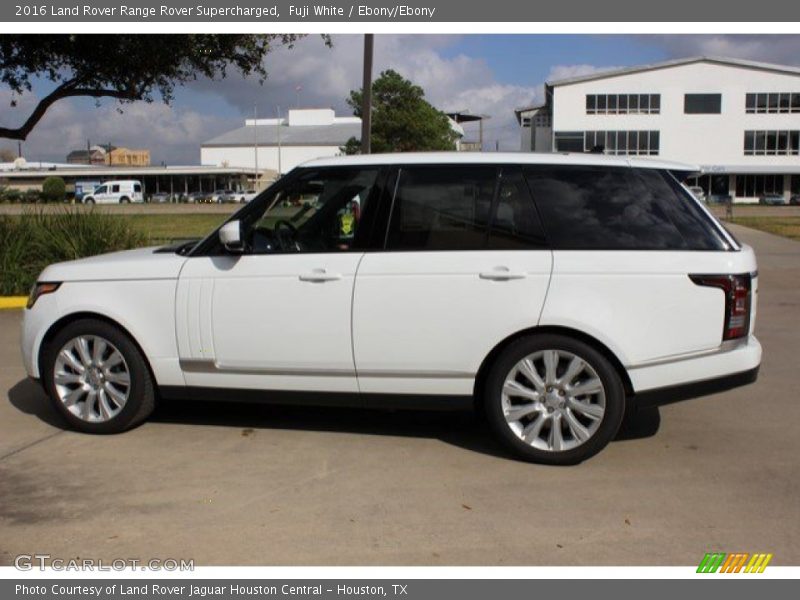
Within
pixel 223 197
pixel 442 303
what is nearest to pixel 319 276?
pixel 442 303

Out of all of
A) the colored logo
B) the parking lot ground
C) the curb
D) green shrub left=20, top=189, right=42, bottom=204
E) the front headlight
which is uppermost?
green shrub left=20, top=189, right=42, bottom=204

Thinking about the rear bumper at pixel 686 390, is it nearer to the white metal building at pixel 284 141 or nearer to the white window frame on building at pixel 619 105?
the white window frame on building at pixel 619 105

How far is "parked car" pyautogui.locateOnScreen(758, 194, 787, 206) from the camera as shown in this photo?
72.6 meters

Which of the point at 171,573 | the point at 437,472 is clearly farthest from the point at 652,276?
the point at 171,573

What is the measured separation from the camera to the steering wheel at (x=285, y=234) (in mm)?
5297

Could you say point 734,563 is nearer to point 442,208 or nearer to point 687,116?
point 442,208

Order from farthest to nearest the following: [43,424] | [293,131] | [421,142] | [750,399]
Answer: [293,131] → [421,142] → [750,399] → [43,424]

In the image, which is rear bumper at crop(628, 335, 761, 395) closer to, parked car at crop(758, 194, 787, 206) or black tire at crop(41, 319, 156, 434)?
black tire at crop(41, 319, 156, 434)

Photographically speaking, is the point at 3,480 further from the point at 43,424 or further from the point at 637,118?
the point at 637,118

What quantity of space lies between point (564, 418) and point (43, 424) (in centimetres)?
364

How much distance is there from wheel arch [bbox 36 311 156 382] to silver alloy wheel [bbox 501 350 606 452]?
2.37 metres

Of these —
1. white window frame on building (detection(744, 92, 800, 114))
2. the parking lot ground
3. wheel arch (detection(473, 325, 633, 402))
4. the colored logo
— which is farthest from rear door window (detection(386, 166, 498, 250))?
white window frame on building (detection(744, 92, 800, 114))

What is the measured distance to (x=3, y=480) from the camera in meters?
4.77

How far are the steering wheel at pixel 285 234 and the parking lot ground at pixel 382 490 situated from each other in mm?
1292
